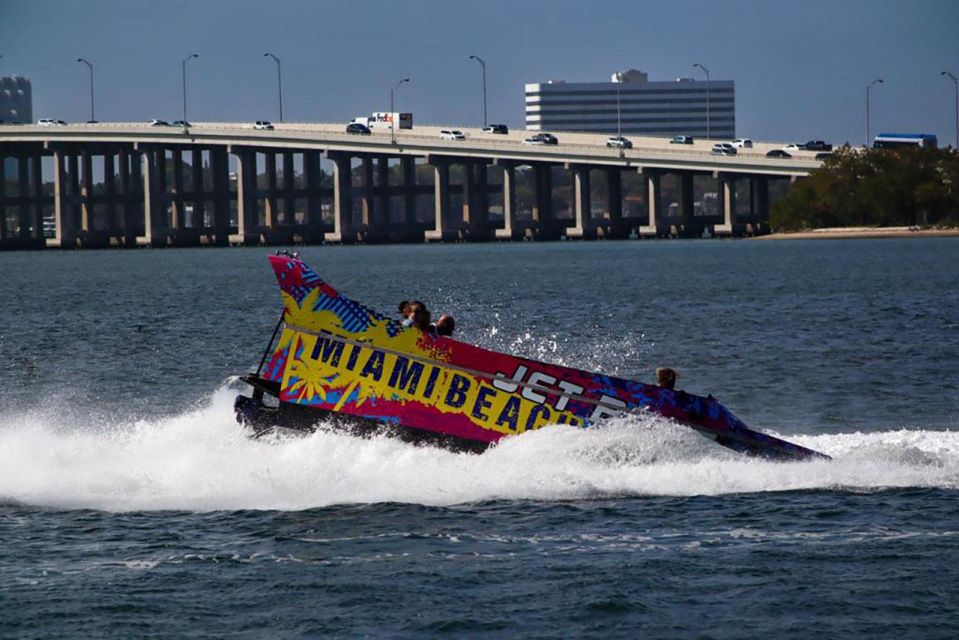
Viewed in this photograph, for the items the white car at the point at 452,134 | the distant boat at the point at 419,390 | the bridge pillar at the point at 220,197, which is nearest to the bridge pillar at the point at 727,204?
the white car at the point at 452,134

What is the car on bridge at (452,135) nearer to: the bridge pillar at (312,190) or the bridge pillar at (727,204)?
the bridge pillar at (312,190)

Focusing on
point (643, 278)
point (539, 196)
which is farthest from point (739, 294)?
point (539, 196)

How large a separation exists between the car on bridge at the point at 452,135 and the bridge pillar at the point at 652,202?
17659mm

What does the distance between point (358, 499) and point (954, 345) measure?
87.4 feet

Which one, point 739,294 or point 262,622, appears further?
point 739,294

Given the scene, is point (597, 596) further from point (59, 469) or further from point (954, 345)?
point (954, 345)

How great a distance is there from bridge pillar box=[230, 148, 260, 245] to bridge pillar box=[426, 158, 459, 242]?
17954 millimetres

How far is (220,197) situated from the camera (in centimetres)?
19062

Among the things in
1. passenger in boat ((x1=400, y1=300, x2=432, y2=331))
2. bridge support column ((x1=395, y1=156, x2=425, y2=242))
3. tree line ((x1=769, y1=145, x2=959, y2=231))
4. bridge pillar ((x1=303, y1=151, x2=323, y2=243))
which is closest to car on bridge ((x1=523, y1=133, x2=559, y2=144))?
tree line ((x1=769, y1=145, x2=959, y2=231))

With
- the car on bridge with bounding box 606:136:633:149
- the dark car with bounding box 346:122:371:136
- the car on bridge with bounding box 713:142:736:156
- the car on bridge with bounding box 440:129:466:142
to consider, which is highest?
the dark car with bounding box 346:122:371:136

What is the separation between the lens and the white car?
16868cm

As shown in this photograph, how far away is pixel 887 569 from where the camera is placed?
58.7 feet

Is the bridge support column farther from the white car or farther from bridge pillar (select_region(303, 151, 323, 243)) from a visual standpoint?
the white car

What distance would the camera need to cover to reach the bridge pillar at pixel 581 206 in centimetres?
16777
